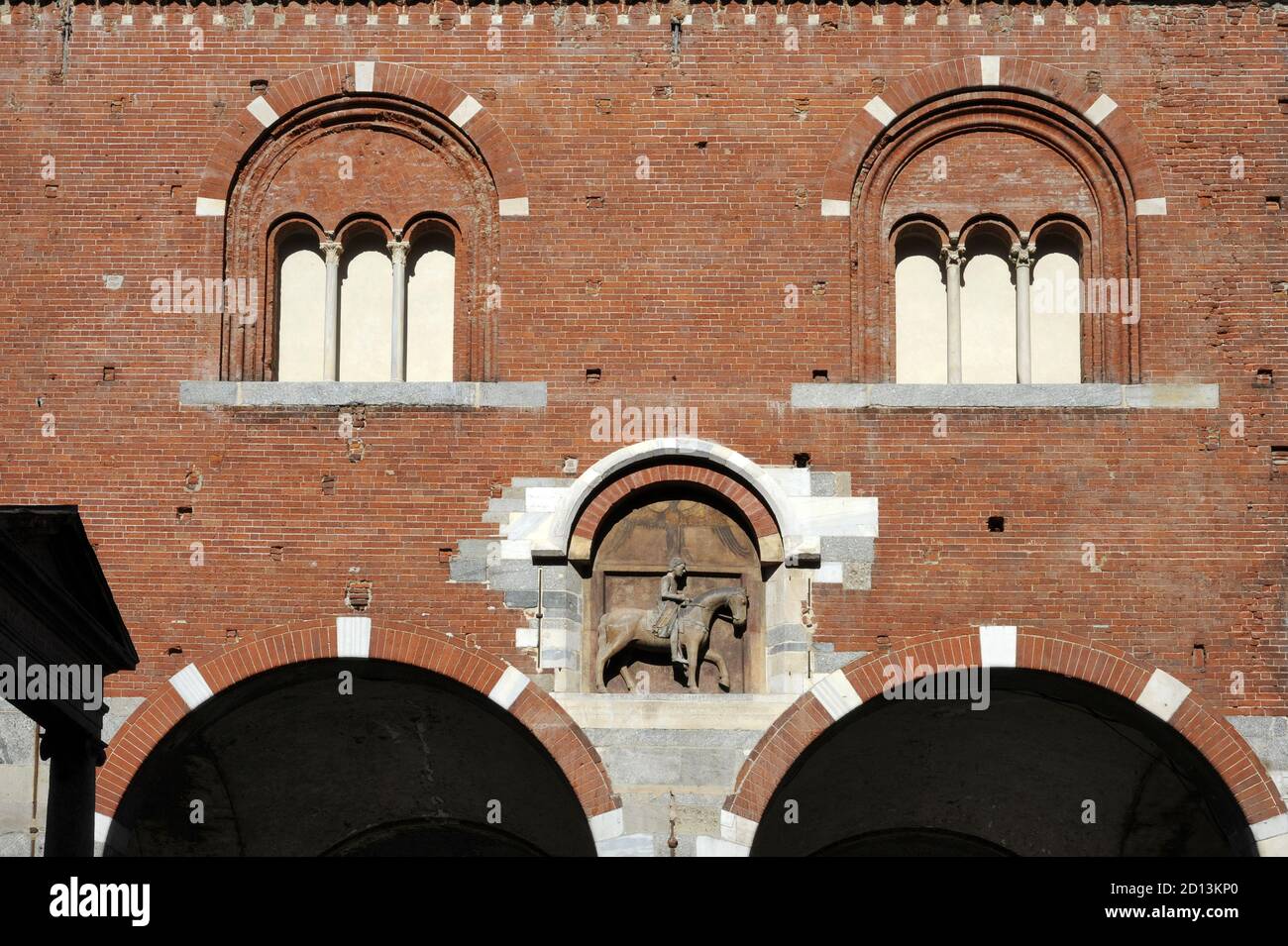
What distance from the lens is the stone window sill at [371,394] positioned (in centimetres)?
2084

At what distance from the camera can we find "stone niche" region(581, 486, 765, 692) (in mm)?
20359

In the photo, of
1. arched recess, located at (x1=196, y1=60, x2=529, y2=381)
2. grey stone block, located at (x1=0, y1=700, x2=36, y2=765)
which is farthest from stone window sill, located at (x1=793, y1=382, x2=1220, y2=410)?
grey stone block, located at (x1=0, y1=700, x2=36, y2=765)

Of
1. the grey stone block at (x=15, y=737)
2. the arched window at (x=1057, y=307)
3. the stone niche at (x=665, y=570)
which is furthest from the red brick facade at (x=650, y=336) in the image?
the grey stone block at (x=15, y=737)

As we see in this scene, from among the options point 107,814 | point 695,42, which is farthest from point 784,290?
point 107,814

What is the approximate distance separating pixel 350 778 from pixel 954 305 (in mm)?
6881

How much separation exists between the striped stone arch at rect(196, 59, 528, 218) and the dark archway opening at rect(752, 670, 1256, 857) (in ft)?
18.7

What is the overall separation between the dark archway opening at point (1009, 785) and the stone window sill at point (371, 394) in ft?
12.7

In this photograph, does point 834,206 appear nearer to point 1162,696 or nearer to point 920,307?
point 920,307

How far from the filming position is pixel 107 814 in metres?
19.8

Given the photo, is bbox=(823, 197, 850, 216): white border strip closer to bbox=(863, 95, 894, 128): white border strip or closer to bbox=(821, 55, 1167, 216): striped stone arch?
bbox=(821, 55, 1167, 216): striped stone arch

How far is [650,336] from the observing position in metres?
21.0

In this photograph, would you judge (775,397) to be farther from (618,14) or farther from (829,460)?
(618,14)

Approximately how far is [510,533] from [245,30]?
5.15m

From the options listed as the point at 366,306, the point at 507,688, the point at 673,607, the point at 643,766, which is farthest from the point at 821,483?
the point at 366,306
